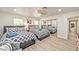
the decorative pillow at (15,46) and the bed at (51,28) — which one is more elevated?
the bed at (51,28)

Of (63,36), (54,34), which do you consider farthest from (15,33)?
(63,36)

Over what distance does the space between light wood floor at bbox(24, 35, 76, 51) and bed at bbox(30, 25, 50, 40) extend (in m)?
0.07

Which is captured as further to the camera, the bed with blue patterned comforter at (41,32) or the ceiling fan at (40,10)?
the bed with blue patterned comforter at (41,32)

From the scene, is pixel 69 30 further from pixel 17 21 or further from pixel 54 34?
pixel 17 21

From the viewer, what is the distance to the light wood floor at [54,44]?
3.99ft

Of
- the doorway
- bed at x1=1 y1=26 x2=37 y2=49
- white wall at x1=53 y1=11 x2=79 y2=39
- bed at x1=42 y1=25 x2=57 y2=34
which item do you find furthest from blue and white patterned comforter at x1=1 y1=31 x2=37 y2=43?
the doorway

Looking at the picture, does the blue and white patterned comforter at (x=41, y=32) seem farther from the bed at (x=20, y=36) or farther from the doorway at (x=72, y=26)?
the doorway at (x=72, y=26)

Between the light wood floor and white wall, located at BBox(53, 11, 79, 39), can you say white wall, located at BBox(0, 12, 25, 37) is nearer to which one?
the light wood floor

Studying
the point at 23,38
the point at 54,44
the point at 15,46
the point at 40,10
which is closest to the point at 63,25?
the point at 54,44

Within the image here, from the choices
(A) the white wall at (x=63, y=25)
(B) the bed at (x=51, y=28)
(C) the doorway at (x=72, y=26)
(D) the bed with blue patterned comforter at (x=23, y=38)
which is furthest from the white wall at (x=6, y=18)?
(C) the doorway at (x=72, y=26)

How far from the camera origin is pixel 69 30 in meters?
1.30

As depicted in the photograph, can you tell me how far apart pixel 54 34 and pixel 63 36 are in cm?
16

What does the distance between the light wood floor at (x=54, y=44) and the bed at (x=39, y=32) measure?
0.24ft

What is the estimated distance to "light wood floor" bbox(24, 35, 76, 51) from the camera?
1216 millimetres
